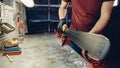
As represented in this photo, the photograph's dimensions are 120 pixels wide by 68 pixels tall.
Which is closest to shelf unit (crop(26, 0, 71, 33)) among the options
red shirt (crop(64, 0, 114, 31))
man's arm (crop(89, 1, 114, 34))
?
red shirt (crop(64, 0, 114, 31))

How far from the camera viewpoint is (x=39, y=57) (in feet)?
13.9

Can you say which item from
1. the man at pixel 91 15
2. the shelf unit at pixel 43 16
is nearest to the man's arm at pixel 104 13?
the man at pixel 91 15

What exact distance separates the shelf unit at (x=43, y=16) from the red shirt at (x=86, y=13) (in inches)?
325

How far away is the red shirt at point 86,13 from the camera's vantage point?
2.00 m

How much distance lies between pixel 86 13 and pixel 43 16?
29.2 ft

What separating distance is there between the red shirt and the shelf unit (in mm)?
8263

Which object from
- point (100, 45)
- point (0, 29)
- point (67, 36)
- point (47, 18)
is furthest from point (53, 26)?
point (100, 45)

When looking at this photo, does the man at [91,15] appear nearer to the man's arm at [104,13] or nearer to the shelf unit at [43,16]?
the man's arm at [104,13]

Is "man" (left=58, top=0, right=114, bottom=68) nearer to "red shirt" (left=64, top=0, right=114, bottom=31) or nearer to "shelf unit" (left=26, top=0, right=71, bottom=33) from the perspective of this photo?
"red shirt" (left=64, top=0, right=114, bottom=31)

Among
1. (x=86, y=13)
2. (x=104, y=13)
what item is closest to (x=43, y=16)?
(x=86, y=13)

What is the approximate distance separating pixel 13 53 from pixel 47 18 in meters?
6.62

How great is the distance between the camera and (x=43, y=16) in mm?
10820

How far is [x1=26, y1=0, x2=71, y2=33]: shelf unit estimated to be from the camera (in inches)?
414

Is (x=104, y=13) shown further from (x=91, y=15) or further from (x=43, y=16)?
(x=43, y=16)
